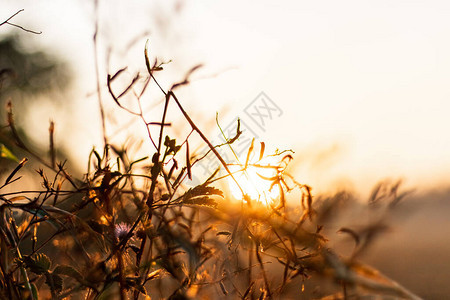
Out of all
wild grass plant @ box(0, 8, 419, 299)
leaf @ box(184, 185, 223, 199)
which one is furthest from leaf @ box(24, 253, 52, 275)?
leaf @ box(184, 185, 223, 199)

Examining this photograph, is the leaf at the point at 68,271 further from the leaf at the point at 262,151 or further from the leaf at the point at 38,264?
the leaf at the point at 262,151

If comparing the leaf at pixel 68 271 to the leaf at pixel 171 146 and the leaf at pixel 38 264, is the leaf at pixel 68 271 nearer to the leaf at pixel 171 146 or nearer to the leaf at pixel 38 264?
the leaf at pixel 38 264

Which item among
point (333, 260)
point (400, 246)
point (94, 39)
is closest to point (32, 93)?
point (400, 246)

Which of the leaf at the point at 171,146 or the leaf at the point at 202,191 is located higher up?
the leaf at the point at 171,146

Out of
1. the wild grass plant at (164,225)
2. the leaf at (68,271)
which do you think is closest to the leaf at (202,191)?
the wild grass plant at (164,225)

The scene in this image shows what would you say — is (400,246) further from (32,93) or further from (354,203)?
(354,203)

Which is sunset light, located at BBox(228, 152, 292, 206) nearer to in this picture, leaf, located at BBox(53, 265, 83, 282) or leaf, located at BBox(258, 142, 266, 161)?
leaf, located at BBox(258, 142, 266, 161)

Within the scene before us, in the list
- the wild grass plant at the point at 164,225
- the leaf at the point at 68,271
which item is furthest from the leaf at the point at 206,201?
the leaf at the point at 68,271

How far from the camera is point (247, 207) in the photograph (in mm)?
586

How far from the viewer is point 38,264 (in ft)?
1.98

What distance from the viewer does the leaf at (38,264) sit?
598mm

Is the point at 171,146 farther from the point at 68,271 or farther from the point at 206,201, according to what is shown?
the point at 68,271

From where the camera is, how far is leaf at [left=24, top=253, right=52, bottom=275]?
23.5 inches

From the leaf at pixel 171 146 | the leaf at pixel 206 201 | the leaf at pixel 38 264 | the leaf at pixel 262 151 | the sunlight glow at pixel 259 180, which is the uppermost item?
the leaf at pixel 262 151
